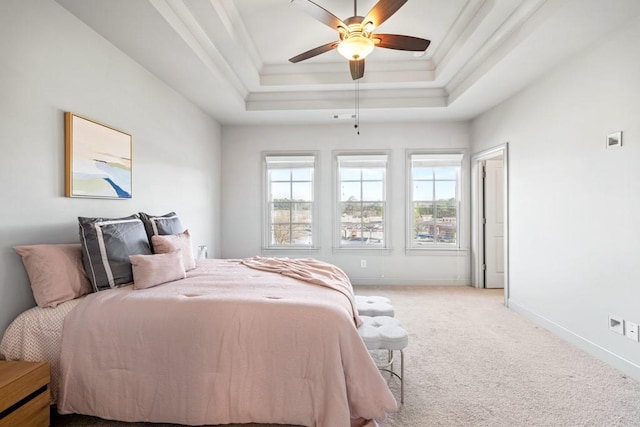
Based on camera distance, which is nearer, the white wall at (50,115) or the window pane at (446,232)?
the white wall at (50,115)

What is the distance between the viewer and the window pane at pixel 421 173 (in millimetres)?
5051

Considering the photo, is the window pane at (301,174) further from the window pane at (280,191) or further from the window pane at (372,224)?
the window pane at (372,224)

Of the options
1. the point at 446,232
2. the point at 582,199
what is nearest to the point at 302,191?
the point at 446,232

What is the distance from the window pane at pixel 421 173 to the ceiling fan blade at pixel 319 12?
3163 mm

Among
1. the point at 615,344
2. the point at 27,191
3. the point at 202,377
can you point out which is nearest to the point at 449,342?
the point at 615,344

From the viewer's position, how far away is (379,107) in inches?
170

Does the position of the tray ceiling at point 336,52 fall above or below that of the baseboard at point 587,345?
above

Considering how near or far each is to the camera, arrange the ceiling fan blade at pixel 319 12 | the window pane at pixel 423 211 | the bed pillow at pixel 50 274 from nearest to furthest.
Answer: the bed pillow at pixel 50 274 < the ceiling fan blade at pixel 319 12 < the window pane at pixel 423 211

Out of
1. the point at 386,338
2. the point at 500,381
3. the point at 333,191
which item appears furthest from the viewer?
the point at 333,191

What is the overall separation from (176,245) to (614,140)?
3707 millimetres

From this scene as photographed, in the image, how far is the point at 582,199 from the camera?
2812 millimetres

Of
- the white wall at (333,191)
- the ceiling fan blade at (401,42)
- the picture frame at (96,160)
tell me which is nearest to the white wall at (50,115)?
the picture frame at (96,160)

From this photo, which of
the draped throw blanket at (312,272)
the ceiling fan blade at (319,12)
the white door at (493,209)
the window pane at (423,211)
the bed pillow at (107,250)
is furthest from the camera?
the window pane at (423,211)

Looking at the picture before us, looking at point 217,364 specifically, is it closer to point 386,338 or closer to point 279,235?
point 386,338
